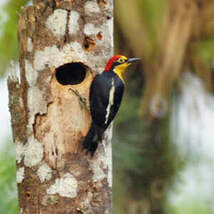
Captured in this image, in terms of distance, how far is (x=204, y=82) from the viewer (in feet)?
16.6

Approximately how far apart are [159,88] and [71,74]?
2.06 metres

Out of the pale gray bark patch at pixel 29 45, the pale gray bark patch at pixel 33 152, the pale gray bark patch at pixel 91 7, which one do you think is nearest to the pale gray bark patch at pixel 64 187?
the pale gray bark patch at pixel 33 152

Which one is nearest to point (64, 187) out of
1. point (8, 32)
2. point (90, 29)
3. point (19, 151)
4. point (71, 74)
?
point (19, 151)

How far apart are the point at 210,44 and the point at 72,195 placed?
3036mm

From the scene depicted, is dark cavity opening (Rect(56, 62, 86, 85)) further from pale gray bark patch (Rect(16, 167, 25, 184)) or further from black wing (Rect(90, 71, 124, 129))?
pale gray bark patch (Rect(16, 167, 25, 184))

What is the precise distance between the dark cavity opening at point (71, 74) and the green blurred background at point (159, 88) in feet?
4.24

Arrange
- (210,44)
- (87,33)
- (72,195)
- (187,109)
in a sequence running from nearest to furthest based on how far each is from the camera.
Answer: (72,195) → (87,33) → (187,109) → (210,44)

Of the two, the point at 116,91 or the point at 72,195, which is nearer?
the point at 72,195

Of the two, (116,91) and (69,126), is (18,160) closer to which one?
(69,126)

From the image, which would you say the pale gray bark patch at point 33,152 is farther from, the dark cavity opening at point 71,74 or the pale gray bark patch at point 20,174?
the dark cavity opening at point 71,74

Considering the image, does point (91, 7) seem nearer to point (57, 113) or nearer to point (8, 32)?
point (57, 113)

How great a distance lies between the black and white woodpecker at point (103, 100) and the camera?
2.84 metres

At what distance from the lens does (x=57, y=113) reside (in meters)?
2.86

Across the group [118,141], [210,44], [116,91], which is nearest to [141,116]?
[118,141]
